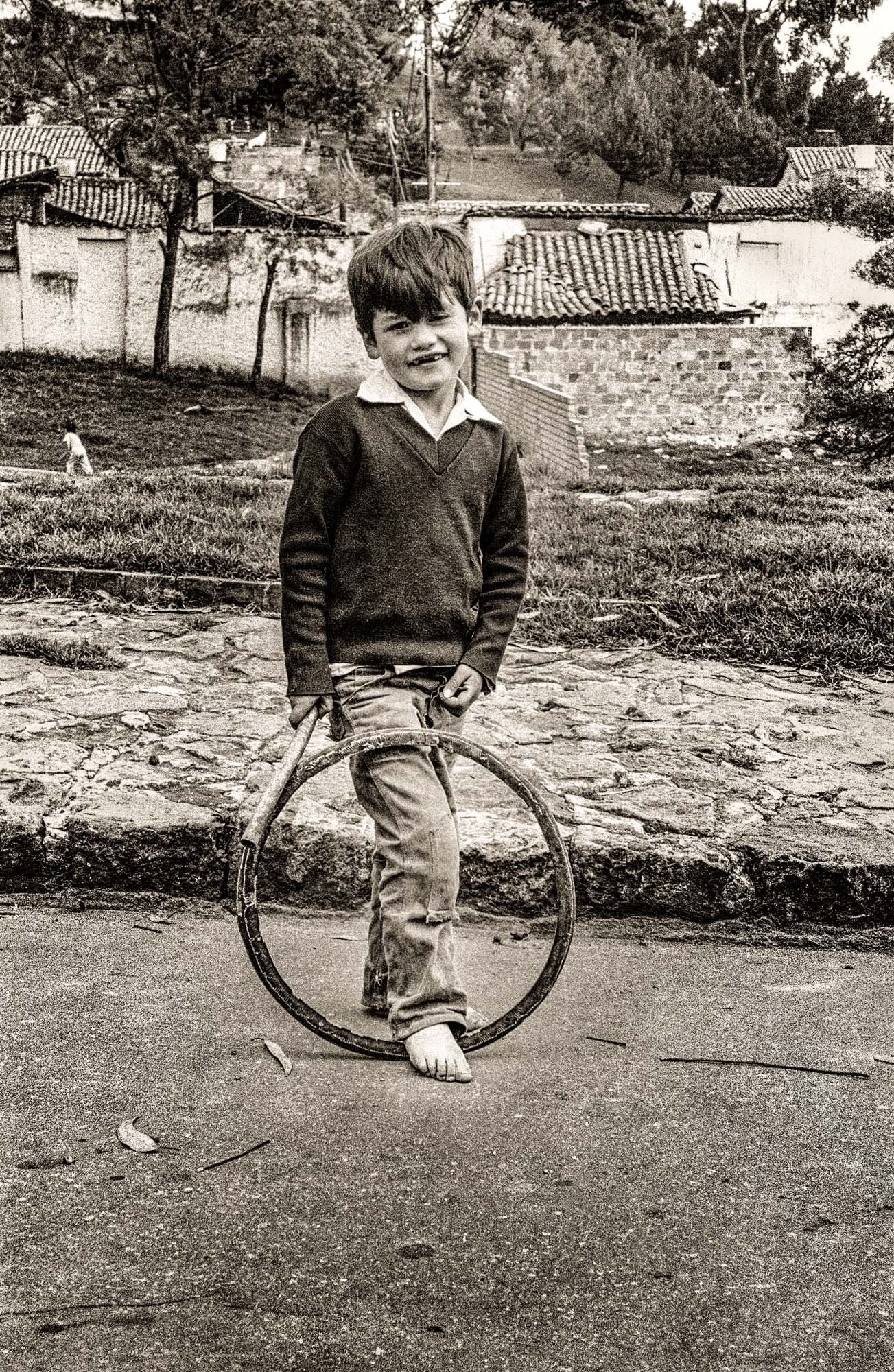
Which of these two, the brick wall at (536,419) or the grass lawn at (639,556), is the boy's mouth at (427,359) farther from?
the brick wall at (536,419)

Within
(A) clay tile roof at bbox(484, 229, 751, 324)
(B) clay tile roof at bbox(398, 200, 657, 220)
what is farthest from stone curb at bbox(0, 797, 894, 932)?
→ (B) clay tile roof at bbox(398, 200, 657, 220)

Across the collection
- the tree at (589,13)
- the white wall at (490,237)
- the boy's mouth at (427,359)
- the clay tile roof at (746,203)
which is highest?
the tree at (589,13)

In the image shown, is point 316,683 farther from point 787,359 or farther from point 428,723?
point 787,359

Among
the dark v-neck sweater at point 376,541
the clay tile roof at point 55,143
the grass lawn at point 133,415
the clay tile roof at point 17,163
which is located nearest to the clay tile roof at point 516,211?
the grass lawn at point 133,415

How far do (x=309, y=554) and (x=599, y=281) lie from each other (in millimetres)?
23794

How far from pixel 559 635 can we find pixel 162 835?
2728mm

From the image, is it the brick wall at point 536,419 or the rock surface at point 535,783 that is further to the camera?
the brick wall at point 536,419

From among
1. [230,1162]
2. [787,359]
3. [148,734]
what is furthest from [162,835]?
[787,359]

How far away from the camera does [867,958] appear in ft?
11.1

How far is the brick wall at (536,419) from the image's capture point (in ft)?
55.0

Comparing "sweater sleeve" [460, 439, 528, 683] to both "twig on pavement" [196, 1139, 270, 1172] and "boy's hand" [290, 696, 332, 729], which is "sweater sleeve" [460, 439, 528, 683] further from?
"twig on pavement" [196, 1139, 270, 1172]

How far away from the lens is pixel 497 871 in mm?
3559

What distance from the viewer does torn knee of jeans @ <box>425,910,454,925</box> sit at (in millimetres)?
2752

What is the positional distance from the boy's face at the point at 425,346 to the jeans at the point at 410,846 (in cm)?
57
